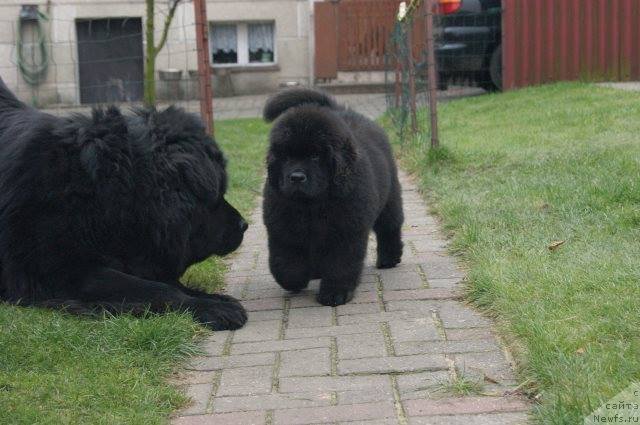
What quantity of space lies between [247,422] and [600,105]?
25.1 ft

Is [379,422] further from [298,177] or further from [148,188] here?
[148,188]

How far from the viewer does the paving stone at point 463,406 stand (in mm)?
3037

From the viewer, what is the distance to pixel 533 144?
8273mm

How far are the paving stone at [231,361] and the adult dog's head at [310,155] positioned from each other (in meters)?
0.85

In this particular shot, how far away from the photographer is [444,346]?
3.68 meters

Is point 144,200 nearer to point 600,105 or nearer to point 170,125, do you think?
point 170,125

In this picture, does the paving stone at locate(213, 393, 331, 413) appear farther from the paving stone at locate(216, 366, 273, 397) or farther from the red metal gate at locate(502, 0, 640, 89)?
the red metal gate at locate(502, 0, 640, 89)

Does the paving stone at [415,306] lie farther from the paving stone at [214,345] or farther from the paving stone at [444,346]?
the paving stone at [214,345]

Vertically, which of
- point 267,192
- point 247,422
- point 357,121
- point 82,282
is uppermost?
point 357,121

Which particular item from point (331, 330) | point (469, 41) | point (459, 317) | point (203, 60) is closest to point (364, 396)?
point (331, 330)

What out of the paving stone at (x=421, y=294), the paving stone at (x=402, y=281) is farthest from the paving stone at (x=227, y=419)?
the paving stone at (x=402, y=281)

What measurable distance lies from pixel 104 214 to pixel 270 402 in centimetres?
136

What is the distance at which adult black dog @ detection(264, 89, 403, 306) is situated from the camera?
14.1 feet

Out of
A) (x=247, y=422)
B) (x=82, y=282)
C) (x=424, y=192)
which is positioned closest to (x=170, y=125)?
(x=82, y=282)
